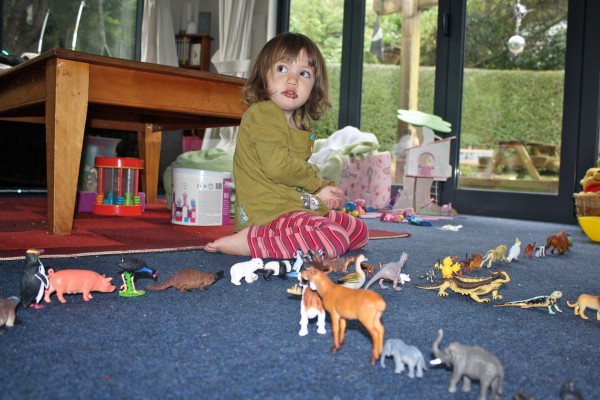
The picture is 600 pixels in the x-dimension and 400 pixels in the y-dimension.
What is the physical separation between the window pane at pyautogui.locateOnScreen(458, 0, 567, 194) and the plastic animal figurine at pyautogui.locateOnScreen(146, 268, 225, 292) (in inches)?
104

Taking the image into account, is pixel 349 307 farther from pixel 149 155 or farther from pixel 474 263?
pixel 149 155

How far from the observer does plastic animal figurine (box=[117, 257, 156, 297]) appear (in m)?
0.92

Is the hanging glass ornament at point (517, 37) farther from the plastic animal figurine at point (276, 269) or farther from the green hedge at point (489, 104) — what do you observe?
the plastic animal figurine at point (276, 269)

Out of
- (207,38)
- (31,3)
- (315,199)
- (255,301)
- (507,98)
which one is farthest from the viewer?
(207,38)

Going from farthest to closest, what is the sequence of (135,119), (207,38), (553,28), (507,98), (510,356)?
(207,38), (507,98), (553,28), (135,119), (510,356)

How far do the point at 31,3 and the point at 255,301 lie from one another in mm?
4067

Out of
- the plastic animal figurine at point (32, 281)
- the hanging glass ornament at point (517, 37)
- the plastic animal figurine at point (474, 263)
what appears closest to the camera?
the plastic animal figurine at point (32, 281)

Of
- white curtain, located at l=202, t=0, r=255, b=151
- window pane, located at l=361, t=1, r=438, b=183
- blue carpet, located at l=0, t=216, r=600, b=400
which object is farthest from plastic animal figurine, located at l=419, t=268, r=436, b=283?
white curtain, located at l=202, t=0, r=255, b=151

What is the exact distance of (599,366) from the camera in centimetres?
67

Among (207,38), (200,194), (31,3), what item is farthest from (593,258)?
(31,3)

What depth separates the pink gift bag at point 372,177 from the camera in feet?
10.7

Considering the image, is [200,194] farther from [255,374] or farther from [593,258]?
[255,374]

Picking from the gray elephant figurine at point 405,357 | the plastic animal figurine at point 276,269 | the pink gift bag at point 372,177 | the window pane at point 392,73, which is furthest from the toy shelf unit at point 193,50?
the gray elephant figurine at point 405,357

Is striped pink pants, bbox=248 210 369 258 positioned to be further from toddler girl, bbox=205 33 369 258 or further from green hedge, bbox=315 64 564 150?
green hedge, bbox=315 64 564 150
